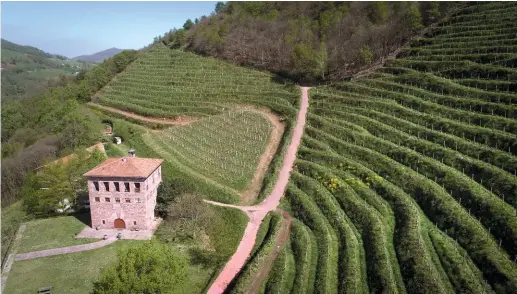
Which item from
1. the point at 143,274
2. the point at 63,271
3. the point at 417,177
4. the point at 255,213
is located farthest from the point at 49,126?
the point at 417,177

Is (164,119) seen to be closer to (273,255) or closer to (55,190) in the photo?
(55,190)

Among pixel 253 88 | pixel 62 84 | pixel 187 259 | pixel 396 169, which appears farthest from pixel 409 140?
pixel 62 84

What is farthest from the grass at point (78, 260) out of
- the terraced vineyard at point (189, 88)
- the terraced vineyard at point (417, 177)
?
the terraced vineyard at point (189, 88)

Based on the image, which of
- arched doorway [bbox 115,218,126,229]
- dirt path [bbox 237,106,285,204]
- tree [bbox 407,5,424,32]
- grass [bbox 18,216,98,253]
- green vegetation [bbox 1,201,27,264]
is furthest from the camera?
tree [bbox 407,5,424,32]

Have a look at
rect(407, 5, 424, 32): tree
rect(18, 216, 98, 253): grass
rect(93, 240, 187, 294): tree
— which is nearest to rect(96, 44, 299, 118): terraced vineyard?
rect(407, 5, 424, 32): tree

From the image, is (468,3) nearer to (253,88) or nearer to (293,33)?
(293,33)

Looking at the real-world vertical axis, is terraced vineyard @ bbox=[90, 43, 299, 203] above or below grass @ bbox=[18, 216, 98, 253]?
above

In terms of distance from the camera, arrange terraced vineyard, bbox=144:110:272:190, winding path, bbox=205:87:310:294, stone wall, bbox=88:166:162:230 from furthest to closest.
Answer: terraced vineyard, bbox=144:110:272:190 < stone wall, bbox=88:166:162:230 < winding path, bbox=205:87:310:294

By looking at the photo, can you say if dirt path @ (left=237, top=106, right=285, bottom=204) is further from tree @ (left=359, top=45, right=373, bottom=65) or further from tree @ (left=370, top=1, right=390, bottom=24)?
tree @ (left=370, top=1, right=390, bottom=24)
